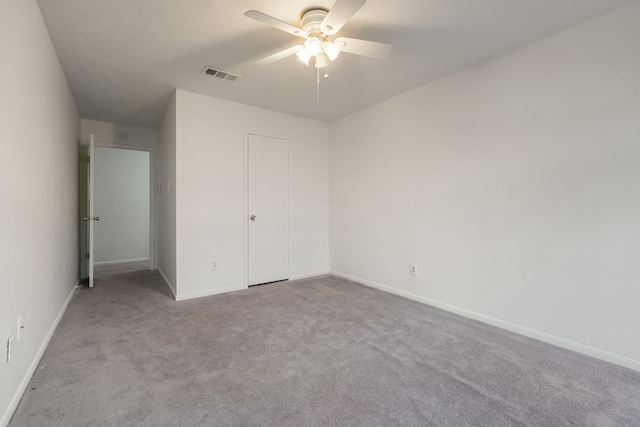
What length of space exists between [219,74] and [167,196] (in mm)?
1852

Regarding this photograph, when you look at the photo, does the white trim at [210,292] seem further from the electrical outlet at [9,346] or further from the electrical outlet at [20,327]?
the electrical outlet at [9,346]

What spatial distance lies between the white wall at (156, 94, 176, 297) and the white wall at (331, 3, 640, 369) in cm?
266

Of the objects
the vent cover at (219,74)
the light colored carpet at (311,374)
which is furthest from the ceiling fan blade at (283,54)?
the light colored carpet at (311,374)

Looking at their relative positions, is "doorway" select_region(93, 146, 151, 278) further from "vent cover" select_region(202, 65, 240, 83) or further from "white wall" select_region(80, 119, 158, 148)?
"vent cover" select_region(202, 65, 240, 83)

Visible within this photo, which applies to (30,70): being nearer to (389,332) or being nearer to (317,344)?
(317,344)

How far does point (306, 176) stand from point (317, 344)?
8.84 ft

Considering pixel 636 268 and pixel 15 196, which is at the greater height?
pixel 15 196

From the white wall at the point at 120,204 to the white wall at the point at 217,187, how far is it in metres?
3.03

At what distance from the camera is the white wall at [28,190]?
1440mm

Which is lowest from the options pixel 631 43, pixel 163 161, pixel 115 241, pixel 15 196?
pixel 115 241

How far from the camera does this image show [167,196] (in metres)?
3.89

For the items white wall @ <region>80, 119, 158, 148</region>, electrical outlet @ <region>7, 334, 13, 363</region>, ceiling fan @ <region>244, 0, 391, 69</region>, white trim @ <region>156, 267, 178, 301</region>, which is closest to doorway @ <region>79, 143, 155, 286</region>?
white wall @ <region>80, 119, 158, 148</region>

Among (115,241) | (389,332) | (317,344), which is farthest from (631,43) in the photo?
(115,241)

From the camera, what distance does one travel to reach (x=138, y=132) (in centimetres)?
475
